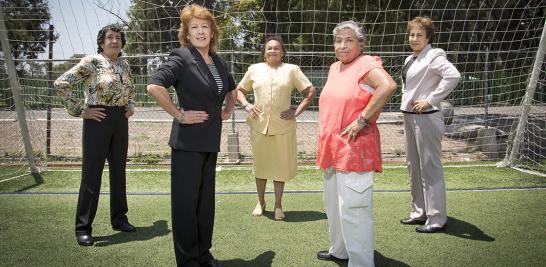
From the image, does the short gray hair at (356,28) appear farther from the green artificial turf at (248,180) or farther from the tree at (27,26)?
the tree at (27,26)

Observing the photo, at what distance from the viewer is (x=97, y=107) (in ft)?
10.9

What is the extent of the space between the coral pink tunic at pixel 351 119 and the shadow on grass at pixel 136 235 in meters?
1.75

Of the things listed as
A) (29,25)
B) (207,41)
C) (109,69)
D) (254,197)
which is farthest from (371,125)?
(29,25)

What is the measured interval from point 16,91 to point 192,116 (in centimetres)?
407

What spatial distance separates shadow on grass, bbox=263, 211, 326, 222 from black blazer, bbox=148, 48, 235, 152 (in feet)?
5.24

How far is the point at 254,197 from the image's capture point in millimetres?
4758

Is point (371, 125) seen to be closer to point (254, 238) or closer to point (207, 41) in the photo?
point (207, 41)

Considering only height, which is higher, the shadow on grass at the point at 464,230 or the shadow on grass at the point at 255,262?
the shadow on grass at the point at 464,230

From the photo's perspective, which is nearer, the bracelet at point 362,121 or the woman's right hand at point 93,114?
the bracelet at point 362,121

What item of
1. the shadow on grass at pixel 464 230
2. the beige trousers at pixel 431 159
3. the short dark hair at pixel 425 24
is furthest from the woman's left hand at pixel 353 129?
the shadow on grass at pixel 464 230

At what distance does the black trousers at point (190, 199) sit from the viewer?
8.55 feet

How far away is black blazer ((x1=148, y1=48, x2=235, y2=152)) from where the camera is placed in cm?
252

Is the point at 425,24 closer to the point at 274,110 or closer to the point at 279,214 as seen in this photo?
the point at 274,110

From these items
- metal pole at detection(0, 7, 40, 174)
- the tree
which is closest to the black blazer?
metal pole at detection(0, 7, 40, 174)
